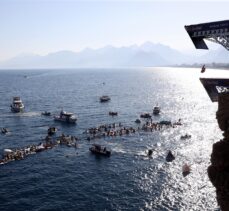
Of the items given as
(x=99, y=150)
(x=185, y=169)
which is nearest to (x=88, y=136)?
(x=99, y=150)

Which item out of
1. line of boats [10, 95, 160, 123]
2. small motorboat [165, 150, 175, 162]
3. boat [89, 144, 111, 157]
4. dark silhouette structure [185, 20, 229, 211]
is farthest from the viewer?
line of boats [10, 95, 160, 123]

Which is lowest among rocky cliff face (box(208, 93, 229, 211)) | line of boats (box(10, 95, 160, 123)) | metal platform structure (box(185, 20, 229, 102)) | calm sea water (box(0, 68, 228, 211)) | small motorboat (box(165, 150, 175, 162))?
calm sea water (box(0, 68, 228, 211))

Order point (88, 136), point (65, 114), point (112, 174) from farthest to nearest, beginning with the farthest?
point (65, 114) < point (88, 136) < point (112, 174)

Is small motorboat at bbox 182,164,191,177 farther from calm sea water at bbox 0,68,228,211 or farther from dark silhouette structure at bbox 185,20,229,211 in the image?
dark silhouette structure at bbox 185,20,229,211

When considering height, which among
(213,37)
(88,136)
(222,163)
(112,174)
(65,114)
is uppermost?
(213,37)

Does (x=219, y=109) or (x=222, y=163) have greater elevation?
(x=219, y=109)

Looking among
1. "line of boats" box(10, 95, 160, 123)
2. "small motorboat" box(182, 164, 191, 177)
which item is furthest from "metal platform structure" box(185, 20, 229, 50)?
"line of boats" box(10, 95, 160, 123)

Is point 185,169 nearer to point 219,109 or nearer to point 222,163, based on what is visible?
point 219,109
